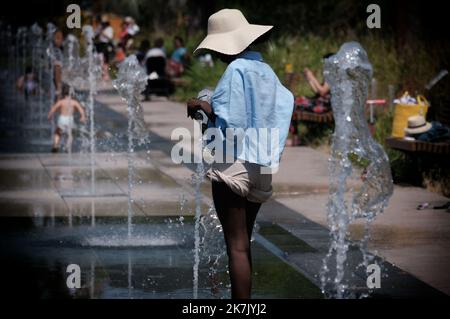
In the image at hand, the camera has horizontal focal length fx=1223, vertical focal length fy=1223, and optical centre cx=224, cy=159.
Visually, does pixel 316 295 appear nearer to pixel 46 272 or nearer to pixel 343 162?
pixel 343 162

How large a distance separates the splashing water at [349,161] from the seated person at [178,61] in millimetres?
18997

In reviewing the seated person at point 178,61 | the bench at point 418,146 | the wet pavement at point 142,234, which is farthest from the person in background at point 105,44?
the bench at point 418,146

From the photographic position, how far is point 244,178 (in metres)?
6.85

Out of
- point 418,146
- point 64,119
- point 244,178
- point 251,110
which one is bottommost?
point 64,119

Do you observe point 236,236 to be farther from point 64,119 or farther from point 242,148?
point 64,119

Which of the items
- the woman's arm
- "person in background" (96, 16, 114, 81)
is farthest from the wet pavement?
"person in background" (96, 16, 114, 81)

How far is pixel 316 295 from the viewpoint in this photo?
25.7ft

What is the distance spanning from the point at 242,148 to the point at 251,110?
228mm

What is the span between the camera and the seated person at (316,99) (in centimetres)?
1702

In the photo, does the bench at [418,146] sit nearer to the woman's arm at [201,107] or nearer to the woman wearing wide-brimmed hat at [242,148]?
the woman wearing wide-brimmed hat at [242,148]

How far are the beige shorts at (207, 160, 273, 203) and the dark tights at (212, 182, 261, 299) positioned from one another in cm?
5

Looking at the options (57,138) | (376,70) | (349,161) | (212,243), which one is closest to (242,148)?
(349,161)

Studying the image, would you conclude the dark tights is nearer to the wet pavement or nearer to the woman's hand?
the woman's hand
